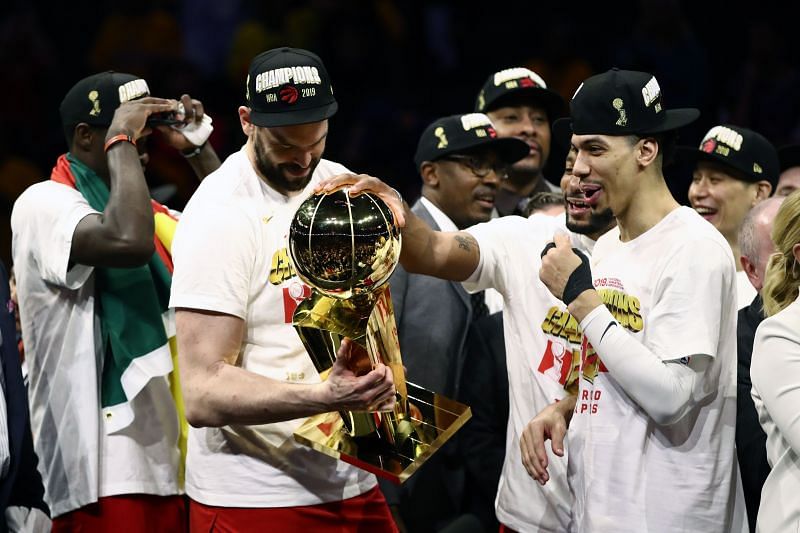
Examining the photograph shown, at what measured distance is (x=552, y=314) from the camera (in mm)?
3414

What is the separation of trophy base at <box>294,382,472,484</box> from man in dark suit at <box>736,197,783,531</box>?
3.27ft

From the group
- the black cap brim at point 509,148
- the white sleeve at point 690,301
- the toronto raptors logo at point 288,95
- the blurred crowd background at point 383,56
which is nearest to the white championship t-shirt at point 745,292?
the black cap brim at point 509,148

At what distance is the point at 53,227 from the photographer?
11.7 ft

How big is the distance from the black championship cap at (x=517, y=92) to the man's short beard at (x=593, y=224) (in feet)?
5.57

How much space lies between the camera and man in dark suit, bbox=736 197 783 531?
3.38m

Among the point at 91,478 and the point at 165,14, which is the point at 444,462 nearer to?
the point at 91,478

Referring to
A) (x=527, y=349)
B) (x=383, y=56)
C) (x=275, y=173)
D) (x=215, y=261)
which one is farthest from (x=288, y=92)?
(x=383, y=56)

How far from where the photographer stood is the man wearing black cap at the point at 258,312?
2941 mm

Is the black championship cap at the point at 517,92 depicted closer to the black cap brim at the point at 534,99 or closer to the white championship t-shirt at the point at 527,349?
the black cap brim at the point at 534,99

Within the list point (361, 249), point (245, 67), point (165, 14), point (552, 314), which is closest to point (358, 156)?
point (245, 67)

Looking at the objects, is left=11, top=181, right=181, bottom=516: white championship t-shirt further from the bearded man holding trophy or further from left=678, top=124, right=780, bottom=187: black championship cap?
left=678, top=124, right=780, bottom=187: black championship cap

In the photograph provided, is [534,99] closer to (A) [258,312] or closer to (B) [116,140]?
(B) [116,140]

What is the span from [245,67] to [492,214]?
359cm

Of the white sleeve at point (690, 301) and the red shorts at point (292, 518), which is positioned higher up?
the white sleeve at point (690, 301)
